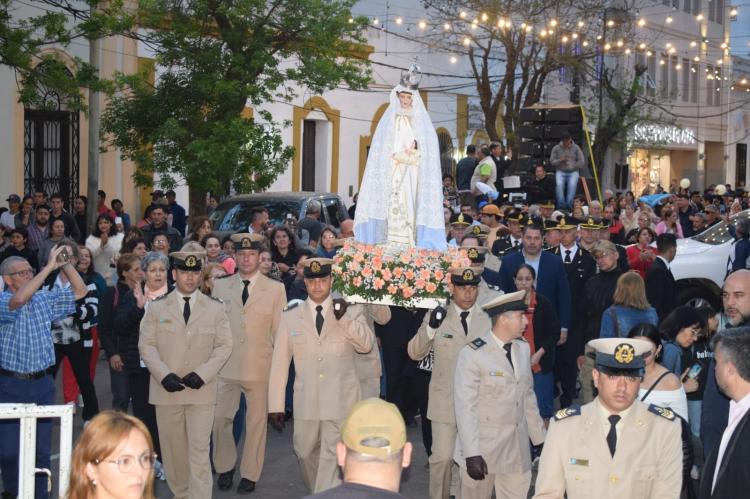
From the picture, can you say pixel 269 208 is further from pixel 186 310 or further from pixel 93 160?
pixel 186 310

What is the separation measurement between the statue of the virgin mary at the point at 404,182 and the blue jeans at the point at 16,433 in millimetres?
2824

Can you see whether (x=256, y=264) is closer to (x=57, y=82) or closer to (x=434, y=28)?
(x=57, y=82)

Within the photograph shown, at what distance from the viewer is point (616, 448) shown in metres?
5.67

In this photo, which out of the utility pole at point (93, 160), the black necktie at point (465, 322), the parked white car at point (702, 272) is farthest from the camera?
the utility pole at point (93, 160)

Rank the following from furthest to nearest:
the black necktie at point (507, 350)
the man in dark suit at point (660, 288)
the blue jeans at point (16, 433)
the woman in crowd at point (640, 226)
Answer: the woman in crowd at point (640, 226) < the man in dark suit at point (660, 288) < the blue jeans at point (16, 433) < the black necktie at point (507, 350)

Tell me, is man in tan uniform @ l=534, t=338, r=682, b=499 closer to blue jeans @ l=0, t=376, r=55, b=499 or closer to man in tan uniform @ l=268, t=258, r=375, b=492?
man in tan uniform @ l=268, t=258, r=375, b=492

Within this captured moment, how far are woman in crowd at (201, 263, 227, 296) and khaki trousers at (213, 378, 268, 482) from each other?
3.40 feet

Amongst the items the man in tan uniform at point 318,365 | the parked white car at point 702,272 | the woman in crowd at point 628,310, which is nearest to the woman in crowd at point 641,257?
the parked white car at point 702,272

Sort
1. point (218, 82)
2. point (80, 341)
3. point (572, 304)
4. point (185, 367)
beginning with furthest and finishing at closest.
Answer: point (218, 82)
point (572, 304)
point (80, 341)
point (185, 367)

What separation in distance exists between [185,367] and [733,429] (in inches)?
179

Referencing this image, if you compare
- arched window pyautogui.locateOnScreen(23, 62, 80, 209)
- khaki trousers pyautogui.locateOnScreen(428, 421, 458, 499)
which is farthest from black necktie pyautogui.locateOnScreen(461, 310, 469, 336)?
arched window pyautogui.locateOnScreen(23, 62, 80, 209)

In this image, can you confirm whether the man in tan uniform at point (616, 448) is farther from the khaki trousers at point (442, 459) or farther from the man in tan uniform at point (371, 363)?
the man in tan uniform at point (371, 363)

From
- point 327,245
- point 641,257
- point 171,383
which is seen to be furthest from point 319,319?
point 641,257

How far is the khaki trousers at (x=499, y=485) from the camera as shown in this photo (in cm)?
755
